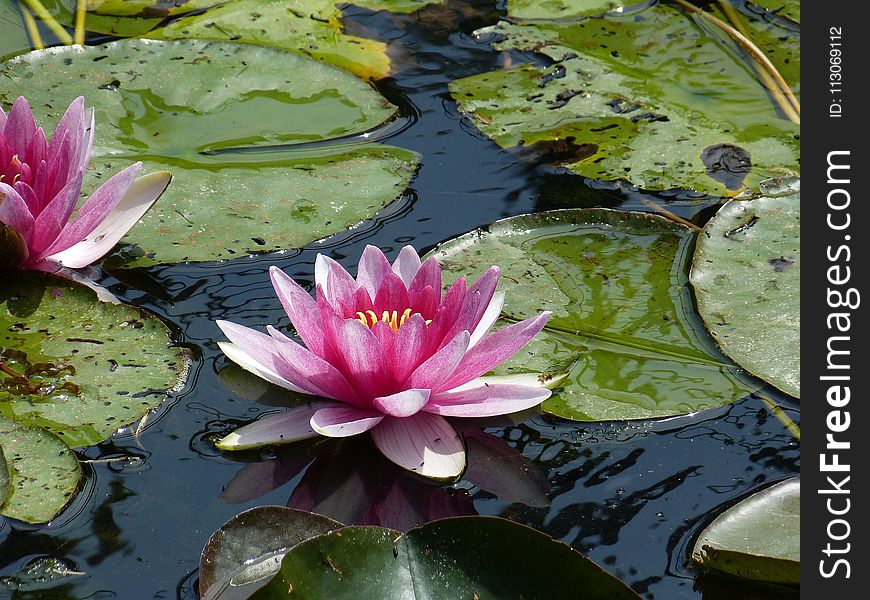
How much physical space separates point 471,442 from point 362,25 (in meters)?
2.57

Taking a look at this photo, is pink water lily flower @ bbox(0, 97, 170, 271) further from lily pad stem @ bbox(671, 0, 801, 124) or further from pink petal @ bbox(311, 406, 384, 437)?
lily pad stem @ bbox(671, 0, 801, 124)

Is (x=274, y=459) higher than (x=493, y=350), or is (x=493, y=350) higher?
(x=493, y=350)

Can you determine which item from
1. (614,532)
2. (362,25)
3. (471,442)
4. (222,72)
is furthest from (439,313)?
(362,25)

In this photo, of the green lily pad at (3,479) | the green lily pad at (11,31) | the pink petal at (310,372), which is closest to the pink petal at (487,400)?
A: the pink petal at (310,372)

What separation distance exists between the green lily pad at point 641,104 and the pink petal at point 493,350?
1.18m

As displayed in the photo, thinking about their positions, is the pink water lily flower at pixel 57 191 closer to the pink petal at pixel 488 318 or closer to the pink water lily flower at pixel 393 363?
the pink water lily flower at pixel 393 363

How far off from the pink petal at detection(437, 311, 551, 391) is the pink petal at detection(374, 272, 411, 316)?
21 cm

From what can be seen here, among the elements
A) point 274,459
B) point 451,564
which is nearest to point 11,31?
point 274,459

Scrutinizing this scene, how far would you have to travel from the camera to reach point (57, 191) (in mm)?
2631

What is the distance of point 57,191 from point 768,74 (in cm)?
288

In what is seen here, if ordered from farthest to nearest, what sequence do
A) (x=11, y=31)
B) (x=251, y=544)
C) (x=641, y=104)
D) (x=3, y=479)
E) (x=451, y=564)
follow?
(x=11, y=31) < (x=641, y=104) < (x=3, y=479) < (x=251, y=544) < (x=451, y=564)

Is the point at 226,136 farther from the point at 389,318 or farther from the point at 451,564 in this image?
the point at 451,564

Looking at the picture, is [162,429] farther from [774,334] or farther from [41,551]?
[774,334]

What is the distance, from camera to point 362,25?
165 inches
